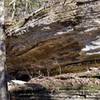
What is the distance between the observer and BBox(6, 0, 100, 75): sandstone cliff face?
29.6ft

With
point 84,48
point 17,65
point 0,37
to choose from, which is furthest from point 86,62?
point 0,37

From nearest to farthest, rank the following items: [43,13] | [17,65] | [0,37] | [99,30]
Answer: [0,37] < [99,30] < [43,13] < [17,65]

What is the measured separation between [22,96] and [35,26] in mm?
2434

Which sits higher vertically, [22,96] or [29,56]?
[29,56]

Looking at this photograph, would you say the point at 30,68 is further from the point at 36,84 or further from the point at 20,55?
the point at 36,84

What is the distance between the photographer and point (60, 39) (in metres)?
9.65

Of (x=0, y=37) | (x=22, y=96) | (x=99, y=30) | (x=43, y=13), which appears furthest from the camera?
(x=43, y=13)

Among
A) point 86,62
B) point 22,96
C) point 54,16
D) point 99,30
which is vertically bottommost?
point 22,96

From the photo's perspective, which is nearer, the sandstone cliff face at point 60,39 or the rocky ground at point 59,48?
the rocky ground at point 59,48

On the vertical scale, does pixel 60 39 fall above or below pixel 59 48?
above

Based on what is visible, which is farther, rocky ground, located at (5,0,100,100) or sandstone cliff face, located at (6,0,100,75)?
sandstone cliff face, located at (6,0,100,75)

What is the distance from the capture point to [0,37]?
721 cm

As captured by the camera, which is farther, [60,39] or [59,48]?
[59,48]

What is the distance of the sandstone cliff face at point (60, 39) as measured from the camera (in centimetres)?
901
